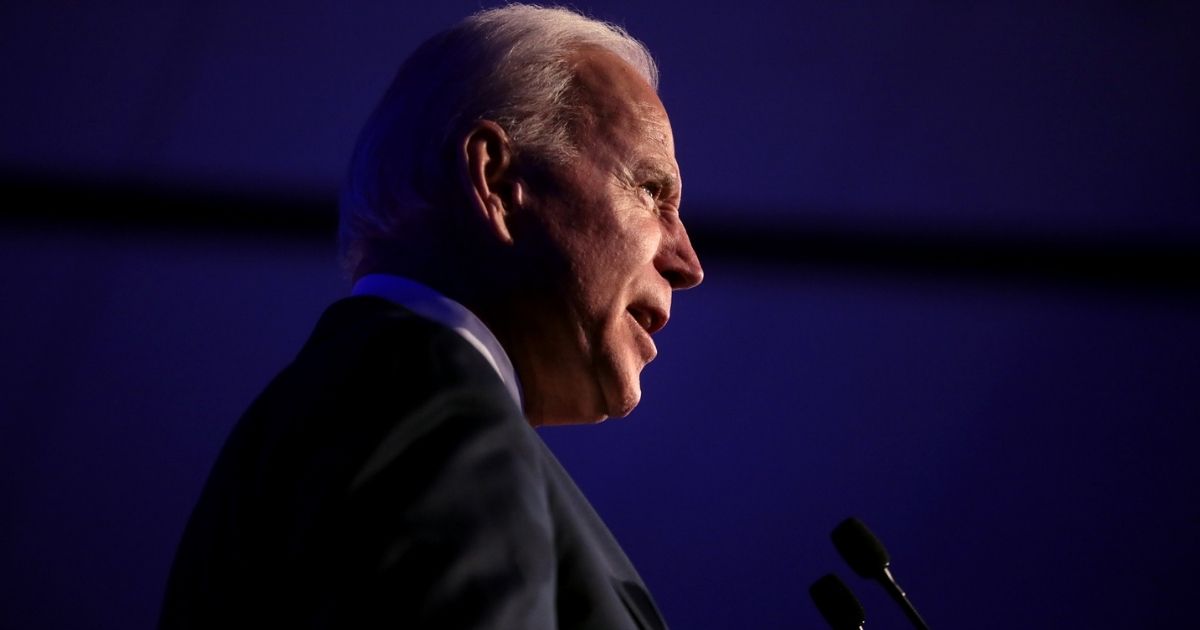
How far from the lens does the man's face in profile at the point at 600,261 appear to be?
105 centimetres

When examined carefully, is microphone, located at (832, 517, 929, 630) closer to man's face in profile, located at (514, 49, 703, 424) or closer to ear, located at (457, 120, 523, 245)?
man's face in profile, located at (514, 49, 703, 424)

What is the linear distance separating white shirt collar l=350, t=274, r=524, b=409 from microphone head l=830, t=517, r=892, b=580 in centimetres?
36

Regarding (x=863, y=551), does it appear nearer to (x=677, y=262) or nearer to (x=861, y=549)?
(x=861, y=549)

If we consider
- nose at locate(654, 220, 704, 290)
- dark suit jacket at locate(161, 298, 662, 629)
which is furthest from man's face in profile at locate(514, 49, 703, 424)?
dark suit jacket at locate(161, 298, 662, 629)

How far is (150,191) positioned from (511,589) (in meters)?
1.66

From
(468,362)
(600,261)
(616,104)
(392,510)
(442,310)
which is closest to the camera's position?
(392,510)

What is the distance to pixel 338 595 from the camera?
0.63 metres

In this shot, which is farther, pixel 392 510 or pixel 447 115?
pixel 447 115

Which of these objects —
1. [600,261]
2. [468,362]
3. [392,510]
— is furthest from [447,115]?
[392,510]

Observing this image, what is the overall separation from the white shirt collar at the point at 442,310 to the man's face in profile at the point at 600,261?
0.05 m

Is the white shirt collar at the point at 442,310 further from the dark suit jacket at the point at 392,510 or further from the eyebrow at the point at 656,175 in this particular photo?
the eyebrow at the point at 656,175

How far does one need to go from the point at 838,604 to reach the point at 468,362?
512mm

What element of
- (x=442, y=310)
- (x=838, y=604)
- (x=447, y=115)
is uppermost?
(x=447, y=115)

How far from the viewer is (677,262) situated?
1.14m
